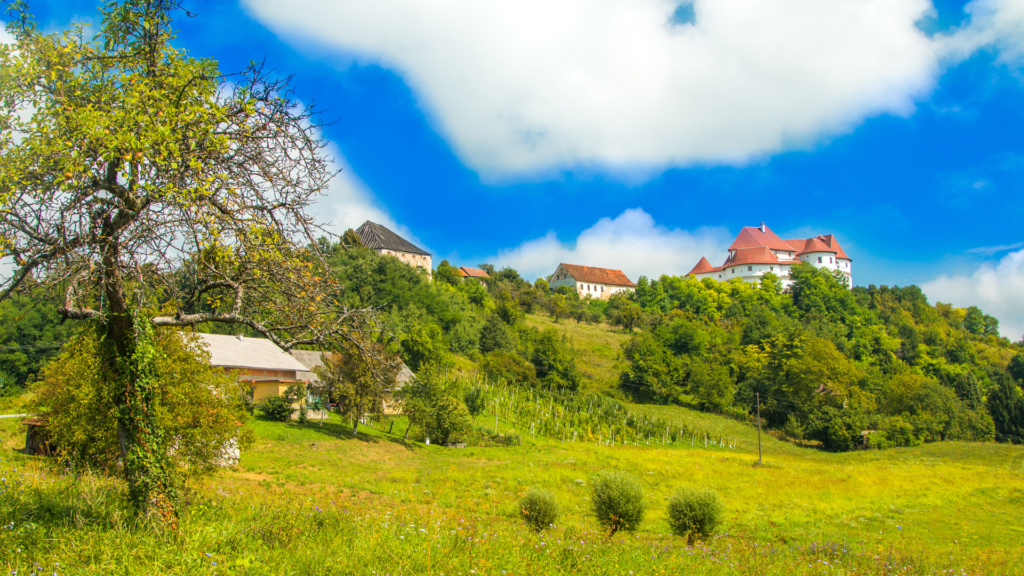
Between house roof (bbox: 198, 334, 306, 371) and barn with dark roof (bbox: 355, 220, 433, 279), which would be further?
barn with dark roof (bbox: 355, 220, 433, 279)

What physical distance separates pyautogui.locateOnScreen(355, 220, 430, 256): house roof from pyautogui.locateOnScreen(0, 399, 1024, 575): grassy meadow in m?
41.9

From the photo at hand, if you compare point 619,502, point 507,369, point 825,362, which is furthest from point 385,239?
point 619,502

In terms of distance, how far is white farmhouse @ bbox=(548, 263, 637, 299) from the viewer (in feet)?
329

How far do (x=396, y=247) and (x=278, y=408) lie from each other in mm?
48784

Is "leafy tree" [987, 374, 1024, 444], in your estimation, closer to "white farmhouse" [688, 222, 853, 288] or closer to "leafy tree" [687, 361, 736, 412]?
"leafy tree" [687, 361, 736, 412]

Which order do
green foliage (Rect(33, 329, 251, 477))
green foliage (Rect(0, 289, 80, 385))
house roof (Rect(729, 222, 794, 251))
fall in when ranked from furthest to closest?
house roof (Rect(729, 222, 794, 251)) → green foliage (Rect(0, 289, 80, 385)) → green foliage (Rect(33, 329, 251, 477))

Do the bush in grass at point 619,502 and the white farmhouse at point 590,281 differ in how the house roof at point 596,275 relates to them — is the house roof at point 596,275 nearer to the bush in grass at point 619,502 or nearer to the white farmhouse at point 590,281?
the white farmhouse at point 590,281

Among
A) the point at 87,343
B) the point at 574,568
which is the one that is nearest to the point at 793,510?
the point at 574,568

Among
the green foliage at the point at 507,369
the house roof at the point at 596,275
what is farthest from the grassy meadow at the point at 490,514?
the house roof at the point at 596,275

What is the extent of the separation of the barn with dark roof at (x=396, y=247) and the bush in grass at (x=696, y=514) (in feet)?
201

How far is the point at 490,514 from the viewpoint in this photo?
10805 millimetres

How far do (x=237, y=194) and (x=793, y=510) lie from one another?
20.0 metres

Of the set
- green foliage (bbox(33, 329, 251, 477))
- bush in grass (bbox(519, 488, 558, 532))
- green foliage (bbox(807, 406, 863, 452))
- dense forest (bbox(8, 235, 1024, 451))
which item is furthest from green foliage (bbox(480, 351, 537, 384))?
green foliage (bbox(33, 329, 251, 477))

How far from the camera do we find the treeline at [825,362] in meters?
50.0
